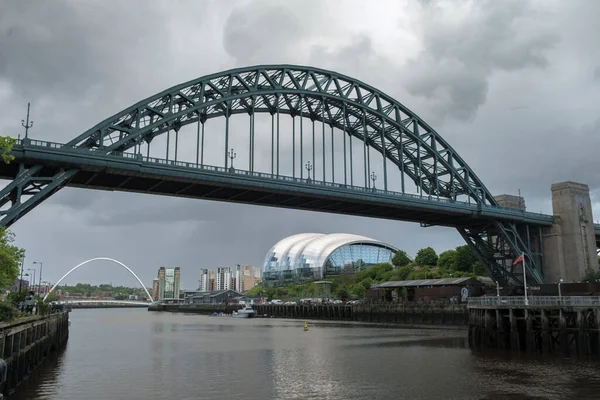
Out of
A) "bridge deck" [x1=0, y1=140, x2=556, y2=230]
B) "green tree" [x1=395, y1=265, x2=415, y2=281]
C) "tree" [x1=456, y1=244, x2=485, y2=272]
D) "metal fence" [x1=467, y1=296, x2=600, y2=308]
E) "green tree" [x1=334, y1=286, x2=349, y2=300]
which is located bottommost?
"metal fence" [x1=467, y1=296, x2=600, y2=308]

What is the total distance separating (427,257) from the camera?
432 feet

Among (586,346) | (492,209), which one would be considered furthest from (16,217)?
(492,209)

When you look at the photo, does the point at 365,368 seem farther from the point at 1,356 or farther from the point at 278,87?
the point at 278,87

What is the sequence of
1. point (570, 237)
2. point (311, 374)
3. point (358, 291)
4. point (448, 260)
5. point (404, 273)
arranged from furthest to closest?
point (358, 291) → point (404, 273) → point (448, 260) → point (570, 237) → point (311, 374)

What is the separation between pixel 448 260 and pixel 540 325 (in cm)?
8184

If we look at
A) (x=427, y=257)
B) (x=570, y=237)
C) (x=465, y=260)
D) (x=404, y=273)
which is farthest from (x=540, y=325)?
(x=427, y=257)

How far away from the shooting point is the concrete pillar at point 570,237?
243 feet

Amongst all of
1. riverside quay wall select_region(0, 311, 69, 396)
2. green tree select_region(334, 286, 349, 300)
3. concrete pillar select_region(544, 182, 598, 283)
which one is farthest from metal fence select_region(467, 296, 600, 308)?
green tree select_region(334, 286, 349, 300)

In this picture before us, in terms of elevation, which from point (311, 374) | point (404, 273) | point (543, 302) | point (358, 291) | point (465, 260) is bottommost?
point (311, 374)

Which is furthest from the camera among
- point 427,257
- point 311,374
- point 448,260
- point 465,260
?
point 427,257

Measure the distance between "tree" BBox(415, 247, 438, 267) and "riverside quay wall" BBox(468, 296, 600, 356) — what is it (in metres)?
87.0

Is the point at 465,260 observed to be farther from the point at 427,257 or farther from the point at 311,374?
the point at 311,374

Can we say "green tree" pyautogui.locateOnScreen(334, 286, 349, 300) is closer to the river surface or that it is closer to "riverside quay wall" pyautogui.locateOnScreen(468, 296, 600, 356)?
the river surface

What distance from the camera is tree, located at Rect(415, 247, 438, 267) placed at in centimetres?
13100
